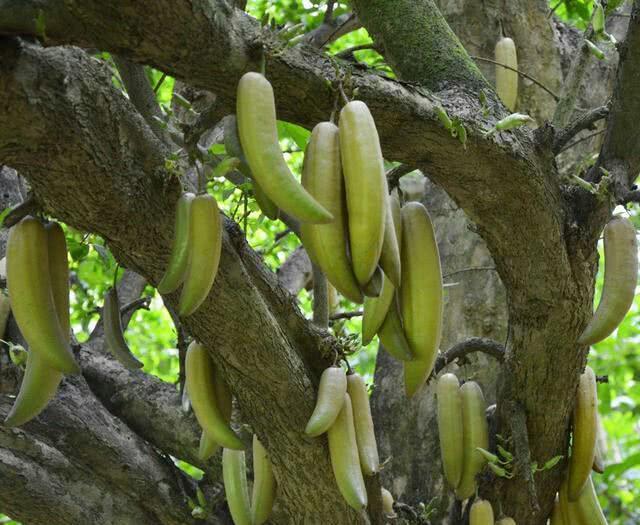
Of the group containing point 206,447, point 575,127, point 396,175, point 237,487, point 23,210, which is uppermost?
point 575,127

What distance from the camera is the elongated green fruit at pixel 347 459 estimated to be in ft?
8.56

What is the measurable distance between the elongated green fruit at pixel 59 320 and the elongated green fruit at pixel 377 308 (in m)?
0.69

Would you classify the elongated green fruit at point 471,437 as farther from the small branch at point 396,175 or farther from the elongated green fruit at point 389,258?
the elongated green fruit at point 389,258

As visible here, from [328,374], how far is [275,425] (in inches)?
8.4

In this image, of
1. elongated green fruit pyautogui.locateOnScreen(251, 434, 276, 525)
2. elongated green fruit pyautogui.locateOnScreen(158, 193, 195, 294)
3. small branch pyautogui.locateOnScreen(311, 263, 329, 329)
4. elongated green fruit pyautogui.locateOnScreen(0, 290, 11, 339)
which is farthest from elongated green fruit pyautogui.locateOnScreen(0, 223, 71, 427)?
small branch pyautogui.locateOnScreen(311, 263, 329, 329)

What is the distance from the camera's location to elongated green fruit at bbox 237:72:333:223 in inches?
72.8

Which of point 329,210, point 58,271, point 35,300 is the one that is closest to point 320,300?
point 58,271

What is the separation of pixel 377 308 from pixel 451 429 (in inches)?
40.4

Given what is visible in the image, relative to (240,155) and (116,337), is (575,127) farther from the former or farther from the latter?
(116,337)

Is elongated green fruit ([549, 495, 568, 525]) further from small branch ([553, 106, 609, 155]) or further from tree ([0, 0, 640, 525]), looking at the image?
small branch ([553, 106, 609, 155])

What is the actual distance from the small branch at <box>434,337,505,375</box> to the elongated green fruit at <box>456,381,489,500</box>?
0.46 feet

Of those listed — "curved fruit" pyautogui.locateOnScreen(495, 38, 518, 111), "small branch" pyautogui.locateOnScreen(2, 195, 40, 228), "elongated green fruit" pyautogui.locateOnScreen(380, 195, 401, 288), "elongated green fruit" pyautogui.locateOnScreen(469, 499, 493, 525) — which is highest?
"curved fruit" pyautogui.locateOnScreen(495, 38, 518, 111)

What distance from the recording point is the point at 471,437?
3203 mm

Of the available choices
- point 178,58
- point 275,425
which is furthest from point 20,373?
point 178,58
